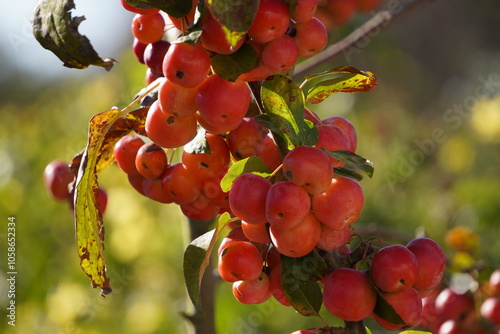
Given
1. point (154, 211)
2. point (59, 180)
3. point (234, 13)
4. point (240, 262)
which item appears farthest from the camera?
point (154, 211)

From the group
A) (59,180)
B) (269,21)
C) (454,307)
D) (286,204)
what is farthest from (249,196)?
(454,307)

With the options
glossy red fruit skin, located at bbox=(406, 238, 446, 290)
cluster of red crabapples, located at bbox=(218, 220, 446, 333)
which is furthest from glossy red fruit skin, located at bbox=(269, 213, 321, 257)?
glossy red fruit skin, located at bbox=(406, 238, 446, 290)

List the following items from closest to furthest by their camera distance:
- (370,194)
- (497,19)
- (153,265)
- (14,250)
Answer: (14,250) < (153,265) < (370,194) < (497,19)

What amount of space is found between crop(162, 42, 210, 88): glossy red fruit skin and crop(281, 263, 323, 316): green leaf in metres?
0.19

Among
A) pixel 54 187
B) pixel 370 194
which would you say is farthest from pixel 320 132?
pixel 370 194

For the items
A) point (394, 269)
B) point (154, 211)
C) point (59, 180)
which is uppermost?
point (394, 269)

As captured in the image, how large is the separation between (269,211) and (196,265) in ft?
0.38

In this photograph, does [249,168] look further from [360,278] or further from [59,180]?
[59,180]

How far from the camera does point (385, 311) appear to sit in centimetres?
53

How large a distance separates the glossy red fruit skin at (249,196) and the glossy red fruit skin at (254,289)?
0.08m

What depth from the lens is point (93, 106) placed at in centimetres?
242

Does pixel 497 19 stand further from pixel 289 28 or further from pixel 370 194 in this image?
pixel 289 28

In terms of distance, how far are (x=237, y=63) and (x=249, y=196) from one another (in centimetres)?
11

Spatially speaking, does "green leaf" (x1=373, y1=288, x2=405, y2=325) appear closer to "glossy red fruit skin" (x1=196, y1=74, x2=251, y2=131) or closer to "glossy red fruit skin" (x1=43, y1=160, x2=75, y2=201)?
"glossy red fruit skin" (x1=196, y1=74, x2=251, y2=131)
